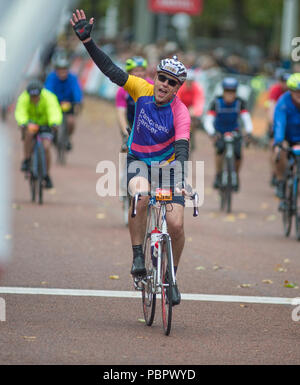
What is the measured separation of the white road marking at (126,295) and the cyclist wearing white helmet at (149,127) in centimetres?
138

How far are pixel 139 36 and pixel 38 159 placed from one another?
107ft

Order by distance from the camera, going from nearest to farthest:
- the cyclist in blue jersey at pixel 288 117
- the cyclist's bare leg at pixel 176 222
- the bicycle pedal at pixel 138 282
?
the cyclist's bare leg at pixel 176 222
the bicycle pedal at pixel 138 282
the cyclist in blue jersey at pixel 288 117

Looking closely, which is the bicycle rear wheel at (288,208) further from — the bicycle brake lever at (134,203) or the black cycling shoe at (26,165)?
the bicycle brake lever at (134,203)

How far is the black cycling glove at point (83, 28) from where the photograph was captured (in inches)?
261

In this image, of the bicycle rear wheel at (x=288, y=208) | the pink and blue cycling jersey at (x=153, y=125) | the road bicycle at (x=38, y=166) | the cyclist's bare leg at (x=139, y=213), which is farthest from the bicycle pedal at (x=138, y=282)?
the road bicycle at (x=38, y=166)

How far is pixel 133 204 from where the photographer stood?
6281mm

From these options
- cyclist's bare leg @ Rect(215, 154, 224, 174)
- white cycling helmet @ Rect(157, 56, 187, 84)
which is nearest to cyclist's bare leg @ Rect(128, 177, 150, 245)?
white cycling helmet @ Rect(157, 56, 187, 84)

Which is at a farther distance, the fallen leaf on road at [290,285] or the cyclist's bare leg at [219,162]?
the cyclist's bare leg at [219,162]

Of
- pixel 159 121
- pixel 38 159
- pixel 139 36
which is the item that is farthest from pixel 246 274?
pixel 139 36

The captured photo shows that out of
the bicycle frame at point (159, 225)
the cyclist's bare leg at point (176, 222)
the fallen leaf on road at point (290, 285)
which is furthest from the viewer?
the fallen leaf on road at point (290, 285)

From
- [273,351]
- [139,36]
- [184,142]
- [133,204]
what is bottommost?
[273,351]

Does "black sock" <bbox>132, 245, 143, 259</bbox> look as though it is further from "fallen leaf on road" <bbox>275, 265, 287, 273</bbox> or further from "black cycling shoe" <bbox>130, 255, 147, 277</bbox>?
"fallen leaf on road" <bbox>275, 265, 287, 273</bbox>
